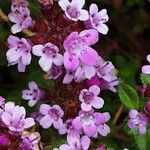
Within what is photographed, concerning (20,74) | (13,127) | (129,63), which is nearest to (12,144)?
(13,127)

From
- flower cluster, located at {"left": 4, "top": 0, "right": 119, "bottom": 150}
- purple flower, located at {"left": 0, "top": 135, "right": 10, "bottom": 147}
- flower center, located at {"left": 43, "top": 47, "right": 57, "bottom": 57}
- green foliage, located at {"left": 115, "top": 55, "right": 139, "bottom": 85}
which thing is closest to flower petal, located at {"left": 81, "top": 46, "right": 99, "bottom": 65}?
flower cluster, located at {"left": 4, "top": 0, "right": 119, "bottom": 150}

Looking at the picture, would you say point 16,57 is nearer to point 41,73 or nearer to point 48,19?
point 48,19

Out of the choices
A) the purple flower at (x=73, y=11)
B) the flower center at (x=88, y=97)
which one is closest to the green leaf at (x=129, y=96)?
the flower center at (x=88, y=97)

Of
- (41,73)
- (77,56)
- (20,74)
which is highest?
(77,56)

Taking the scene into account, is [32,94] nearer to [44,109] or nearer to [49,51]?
[44,109]

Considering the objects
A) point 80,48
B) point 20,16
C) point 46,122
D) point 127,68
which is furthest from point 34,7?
point 127,68

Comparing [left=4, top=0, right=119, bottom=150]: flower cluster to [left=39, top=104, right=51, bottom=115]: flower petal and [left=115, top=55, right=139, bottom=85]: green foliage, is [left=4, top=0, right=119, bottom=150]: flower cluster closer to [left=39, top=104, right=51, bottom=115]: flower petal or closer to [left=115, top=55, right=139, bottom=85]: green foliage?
[left=39, top=104, right=51, bottom=115]: flower petal
